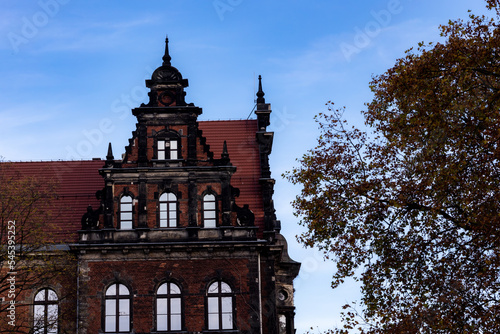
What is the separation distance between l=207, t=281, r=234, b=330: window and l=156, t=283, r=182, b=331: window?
127 centimetres

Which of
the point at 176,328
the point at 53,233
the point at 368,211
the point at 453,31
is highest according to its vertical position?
the point at 453,31

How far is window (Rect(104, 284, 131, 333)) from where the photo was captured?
33750mm

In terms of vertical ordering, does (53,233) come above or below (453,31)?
below

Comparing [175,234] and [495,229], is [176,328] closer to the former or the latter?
[175,234]

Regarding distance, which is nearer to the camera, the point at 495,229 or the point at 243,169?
the point at 495,229

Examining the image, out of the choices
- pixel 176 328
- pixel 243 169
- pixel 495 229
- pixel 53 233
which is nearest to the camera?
pixel 495 229

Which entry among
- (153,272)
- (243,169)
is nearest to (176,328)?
(153,272)

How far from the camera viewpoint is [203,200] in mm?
35500

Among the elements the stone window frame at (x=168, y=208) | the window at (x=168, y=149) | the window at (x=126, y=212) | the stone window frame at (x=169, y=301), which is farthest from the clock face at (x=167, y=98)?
the stone window frame at (x=169, y=301)

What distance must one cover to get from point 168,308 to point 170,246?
2.55 meters

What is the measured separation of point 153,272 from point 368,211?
41.1ft

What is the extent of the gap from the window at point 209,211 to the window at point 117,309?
4405mm

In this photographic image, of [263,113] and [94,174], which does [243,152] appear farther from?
[94,174]

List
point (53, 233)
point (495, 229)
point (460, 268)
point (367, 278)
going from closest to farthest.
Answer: point (495, 229) < point (460, 268) < point (367, 278) < point (53, 233)
